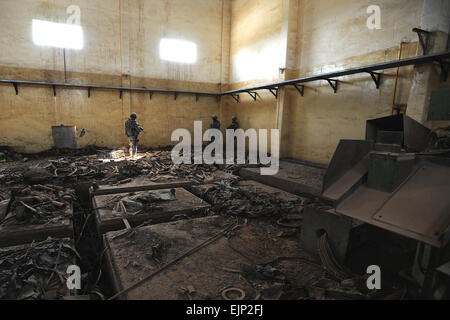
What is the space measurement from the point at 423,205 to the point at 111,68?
1210 centimetres

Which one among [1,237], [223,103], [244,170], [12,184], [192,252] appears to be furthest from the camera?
[223,103]

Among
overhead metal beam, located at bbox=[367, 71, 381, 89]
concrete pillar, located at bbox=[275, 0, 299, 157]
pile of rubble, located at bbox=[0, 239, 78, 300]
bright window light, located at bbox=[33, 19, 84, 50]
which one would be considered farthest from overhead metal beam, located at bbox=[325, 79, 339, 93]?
bright window light, located at bbox=[33, 19, 84, 50]

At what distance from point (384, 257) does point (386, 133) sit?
156 cm

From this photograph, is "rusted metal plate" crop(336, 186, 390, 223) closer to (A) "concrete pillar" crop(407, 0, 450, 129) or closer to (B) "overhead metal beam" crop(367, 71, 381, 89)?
(A) "concrete pillar" crop(407, 0, 450, 129)

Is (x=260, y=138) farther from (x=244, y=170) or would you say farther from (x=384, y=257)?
(x=384, y=257)

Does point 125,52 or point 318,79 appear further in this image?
point 125,52

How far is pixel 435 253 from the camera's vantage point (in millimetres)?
2186

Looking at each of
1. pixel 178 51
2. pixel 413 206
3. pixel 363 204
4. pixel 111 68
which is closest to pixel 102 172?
pixel 111 68

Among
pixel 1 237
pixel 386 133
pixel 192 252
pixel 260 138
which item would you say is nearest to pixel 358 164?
pixel 386 133

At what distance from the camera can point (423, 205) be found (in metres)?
2.35

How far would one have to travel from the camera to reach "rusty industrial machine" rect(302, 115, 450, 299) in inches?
86.1

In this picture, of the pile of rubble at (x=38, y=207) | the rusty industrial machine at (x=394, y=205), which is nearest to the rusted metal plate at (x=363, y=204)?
the rusty industrial machine at (x=394, y=205)

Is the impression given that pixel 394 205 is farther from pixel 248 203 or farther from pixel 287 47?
pixel 287 47

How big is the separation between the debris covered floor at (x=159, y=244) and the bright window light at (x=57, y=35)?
671cm
